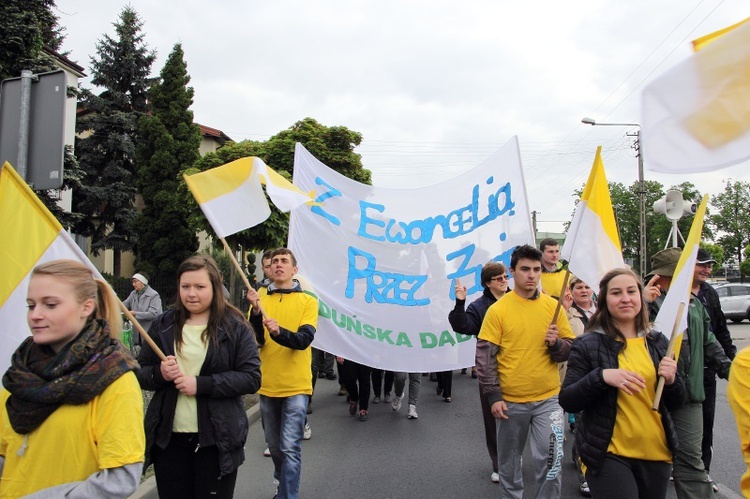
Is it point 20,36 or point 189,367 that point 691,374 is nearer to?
point 189,367

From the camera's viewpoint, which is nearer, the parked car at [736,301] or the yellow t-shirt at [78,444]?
the yellow t-shirt at [78,444]

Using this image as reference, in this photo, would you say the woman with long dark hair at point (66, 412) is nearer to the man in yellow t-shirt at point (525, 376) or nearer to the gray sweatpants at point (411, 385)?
the man in yellow t-shirt at point (525, 376)

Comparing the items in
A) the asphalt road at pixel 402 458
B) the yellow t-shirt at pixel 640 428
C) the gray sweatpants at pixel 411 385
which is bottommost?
the asphalt road at pixel 402 458

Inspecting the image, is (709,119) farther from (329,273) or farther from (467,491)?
(329,273)

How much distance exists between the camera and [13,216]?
99.1 inches

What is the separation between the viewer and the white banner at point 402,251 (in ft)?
18.4

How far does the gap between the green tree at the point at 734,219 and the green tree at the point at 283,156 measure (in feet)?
147

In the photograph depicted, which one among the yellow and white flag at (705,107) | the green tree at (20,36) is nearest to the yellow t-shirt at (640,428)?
the yellow and white flag at (705,107)

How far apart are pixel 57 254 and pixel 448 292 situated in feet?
12.8

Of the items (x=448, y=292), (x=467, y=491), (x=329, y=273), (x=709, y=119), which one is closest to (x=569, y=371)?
(x=709, y=119)

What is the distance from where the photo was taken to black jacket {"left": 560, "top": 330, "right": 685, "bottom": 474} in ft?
9.16

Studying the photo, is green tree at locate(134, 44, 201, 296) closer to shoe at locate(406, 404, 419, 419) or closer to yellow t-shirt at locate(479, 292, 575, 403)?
shoe at locate(406, 404, 419, 419)

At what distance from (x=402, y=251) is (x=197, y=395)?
11.0 feet

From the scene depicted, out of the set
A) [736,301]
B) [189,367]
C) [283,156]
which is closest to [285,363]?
[189,367]
